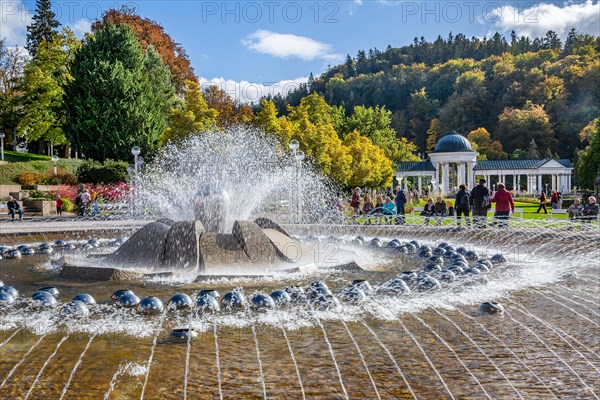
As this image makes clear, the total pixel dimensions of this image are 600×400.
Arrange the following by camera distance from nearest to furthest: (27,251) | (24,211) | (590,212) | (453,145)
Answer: (27,251), (590,212), (24,211), (453,145)

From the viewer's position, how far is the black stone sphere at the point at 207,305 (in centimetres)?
711

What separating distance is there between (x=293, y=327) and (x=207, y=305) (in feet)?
4.37

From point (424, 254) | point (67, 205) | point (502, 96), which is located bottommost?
point (424, 254)

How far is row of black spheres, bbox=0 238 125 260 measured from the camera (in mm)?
13220

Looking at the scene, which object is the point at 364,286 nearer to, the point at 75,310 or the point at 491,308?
the point at 491,308

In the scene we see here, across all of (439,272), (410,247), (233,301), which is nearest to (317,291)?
(233,301)

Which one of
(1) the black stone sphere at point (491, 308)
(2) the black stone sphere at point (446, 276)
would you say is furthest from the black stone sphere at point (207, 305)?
(2) the black stone sphere at point (446, 276)

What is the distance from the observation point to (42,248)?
14.2 m

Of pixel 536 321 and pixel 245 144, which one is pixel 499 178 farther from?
pixel 536 321

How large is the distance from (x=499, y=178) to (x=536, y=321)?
271 ft

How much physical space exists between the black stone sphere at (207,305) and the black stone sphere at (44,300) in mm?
1961

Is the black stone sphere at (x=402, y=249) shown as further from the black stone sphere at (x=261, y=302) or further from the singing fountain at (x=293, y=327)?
the black stone sphere at (x=261, y=302)

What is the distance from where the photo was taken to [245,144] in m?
37.8

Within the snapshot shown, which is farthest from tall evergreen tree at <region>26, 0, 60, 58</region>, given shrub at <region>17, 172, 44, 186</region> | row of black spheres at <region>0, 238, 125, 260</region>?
row of black spheres at <region>0, 238, 125, 260</region>
